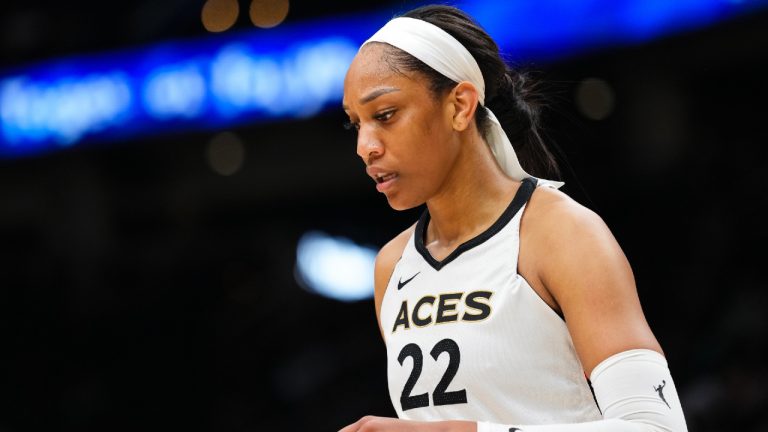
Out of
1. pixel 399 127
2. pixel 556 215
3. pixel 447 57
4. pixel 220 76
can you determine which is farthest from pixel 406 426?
pixel 220 76

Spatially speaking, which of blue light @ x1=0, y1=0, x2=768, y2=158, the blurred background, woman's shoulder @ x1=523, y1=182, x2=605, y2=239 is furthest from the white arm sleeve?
blue light @ x1=0, y1=0, x2=768, y2=158

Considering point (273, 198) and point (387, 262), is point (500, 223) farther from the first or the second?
Result: point (273, 198)

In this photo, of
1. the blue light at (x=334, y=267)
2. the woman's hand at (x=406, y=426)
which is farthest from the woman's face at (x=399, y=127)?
the blue light at (x=334, y=267)

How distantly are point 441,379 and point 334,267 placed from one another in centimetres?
788

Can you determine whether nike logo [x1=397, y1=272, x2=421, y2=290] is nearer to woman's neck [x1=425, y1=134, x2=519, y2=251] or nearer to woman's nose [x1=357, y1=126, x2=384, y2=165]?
woman's neck [x1=425, y1=134, x2=519, y2=251]

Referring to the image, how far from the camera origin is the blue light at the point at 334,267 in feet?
31.4

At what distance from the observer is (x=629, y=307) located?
2027mm

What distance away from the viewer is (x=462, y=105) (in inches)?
92.7

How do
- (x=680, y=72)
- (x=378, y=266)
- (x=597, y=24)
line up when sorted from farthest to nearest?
(x=680, y=72), (x=597, y=24), (x=378, y=266)

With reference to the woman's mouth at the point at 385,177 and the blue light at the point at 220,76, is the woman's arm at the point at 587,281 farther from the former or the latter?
the blue light at the point at 220,76

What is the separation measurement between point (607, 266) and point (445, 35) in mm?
662

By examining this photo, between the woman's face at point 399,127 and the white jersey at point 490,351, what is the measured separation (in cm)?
19

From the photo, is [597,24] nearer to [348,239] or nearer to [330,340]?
[330,340]

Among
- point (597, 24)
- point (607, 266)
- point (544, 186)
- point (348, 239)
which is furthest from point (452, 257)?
point (348, 239)
